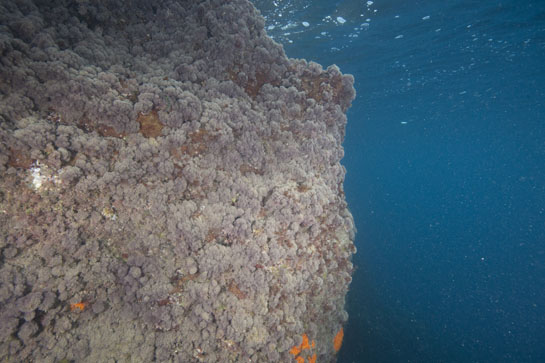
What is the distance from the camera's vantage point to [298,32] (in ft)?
56.6

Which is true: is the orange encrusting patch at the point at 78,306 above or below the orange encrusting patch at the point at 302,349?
above

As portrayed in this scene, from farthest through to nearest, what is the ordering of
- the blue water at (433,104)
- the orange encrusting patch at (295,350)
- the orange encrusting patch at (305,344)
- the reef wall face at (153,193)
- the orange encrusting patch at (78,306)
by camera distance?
the blue water at (433,104)
the orange encrusting patch at (305,344)
the orange encrusting patch at (295,350)
the orange encrusting patch at (78,306)
the reef wall face at (153,193)

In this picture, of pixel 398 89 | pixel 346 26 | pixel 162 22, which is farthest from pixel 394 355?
pixel 398 89

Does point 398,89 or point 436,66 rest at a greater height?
point 436,66

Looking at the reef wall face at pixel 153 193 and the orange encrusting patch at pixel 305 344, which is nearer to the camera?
the reef wall face at pixel 153 193

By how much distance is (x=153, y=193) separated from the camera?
3.25 meters

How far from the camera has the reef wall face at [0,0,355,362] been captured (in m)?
2.71

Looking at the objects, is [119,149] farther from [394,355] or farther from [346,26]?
[346,26]

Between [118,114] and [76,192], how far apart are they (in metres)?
0.99

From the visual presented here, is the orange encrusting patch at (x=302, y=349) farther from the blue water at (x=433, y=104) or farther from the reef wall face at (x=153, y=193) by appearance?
the blue water at (x=433, y=104)

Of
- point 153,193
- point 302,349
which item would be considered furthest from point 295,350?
point 153,193

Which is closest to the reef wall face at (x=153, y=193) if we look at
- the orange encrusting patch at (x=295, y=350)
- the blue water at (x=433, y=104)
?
the orange encrusting patch at (x=295, y=350)

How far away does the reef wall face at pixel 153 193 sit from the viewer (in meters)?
2.71

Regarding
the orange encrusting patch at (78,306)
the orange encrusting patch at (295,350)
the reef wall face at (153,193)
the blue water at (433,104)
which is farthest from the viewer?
the blue water at (433,104)
